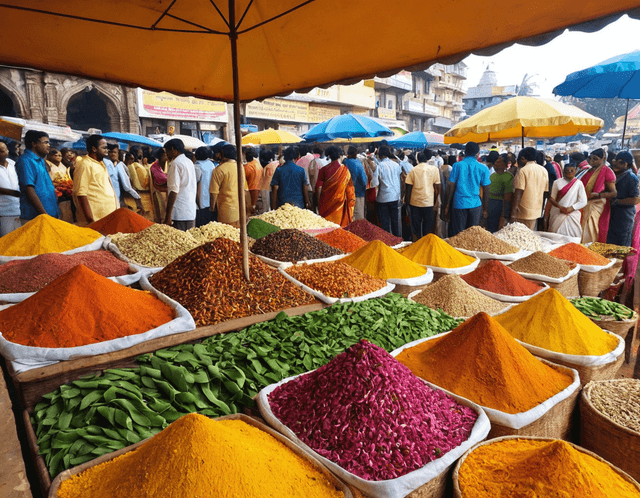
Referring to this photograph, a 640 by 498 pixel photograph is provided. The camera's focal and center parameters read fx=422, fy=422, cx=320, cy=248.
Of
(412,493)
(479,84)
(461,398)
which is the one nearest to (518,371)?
(461,398)

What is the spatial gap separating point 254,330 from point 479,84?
56.0 metres

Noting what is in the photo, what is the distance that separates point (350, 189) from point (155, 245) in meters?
2.85

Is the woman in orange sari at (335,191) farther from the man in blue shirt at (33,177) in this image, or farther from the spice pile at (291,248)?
the man in blue shirt at (33,177)

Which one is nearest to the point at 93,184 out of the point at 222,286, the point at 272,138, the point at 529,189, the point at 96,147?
the point at 96,147

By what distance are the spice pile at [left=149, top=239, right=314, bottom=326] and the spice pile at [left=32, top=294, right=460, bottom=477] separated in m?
0.15

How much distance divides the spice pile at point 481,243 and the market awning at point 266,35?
174 cm

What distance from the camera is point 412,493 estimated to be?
1.05 m

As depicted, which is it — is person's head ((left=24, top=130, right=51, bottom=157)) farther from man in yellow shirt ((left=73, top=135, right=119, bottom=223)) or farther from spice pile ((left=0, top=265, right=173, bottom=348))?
spice pile ((left=0, top=265, right=173, bottom=348))

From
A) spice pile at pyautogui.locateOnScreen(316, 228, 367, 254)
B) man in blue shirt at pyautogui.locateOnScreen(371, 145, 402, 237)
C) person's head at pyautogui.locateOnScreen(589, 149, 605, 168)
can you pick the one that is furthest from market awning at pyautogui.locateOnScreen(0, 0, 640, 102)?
person's head at pyautogui.locateOnScreen(589, 149, 605, 168)

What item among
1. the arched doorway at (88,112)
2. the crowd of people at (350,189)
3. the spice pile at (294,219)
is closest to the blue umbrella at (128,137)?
the crowd of people at (350,189)

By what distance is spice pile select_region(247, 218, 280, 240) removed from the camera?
12.1ft

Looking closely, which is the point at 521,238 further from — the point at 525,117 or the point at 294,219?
the point at 294,219

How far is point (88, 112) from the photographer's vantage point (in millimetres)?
14125

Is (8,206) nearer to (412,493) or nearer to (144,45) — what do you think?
(144,45)
